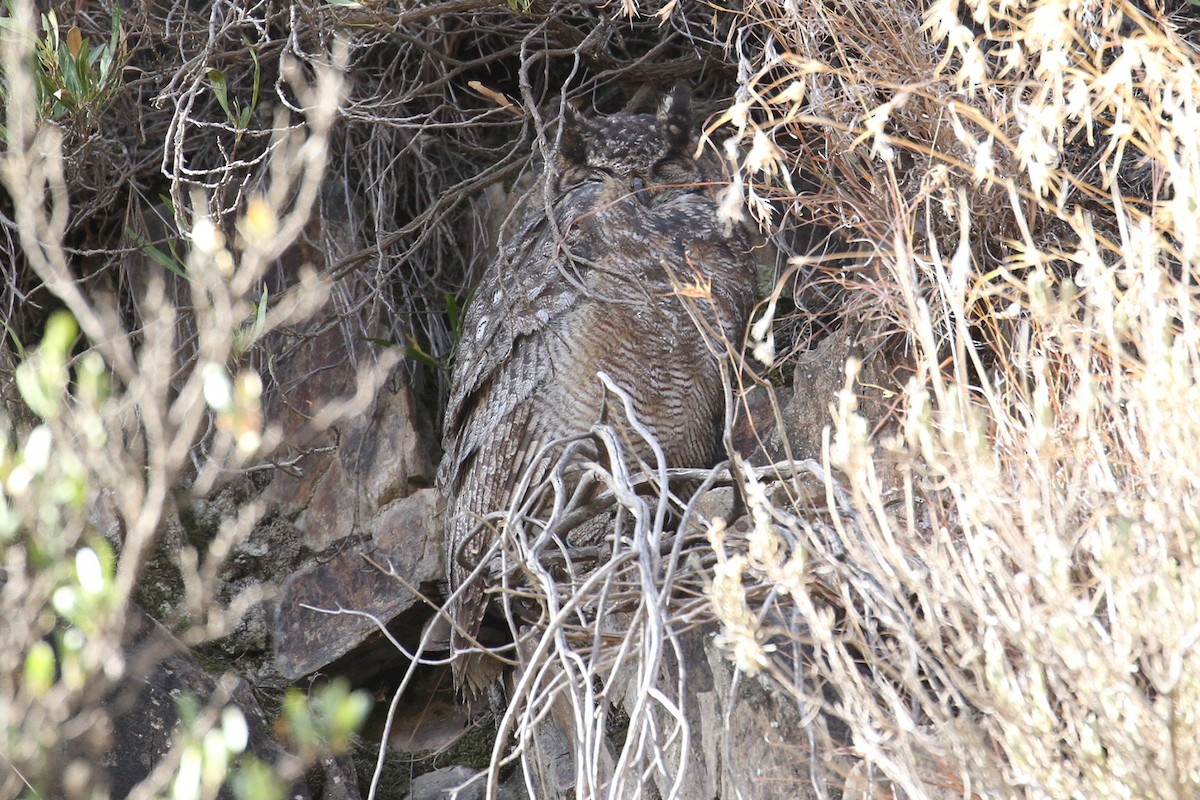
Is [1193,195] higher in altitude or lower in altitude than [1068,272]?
higher

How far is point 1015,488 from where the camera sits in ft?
5.27

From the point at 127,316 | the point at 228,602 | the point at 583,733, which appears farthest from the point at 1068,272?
the point at 127,316

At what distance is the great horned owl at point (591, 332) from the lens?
2.82 m

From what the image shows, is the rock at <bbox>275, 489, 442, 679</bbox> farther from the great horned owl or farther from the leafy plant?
the leafy plant

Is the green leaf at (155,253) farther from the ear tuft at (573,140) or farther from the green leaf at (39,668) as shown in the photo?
the green leaf at (39,668)

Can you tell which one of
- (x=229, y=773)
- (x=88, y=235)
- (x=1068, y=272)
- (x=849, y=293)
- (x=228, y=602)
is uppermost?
(x=1068, y=272)

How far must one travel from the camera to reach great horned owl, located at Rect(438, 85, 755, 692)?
9.27 ft

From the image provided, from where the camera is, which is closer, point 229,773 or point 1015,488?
point 1015,488

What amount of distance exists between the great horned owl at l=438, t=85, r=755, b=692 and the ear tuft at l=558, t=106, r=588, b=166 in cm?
2

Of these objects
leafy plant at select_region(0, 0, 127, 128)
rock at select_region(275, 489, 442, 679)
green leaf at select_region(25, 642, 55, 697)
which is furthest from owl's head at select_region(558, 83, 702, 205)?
green leaf at select_region(25, 642, 55, 697)

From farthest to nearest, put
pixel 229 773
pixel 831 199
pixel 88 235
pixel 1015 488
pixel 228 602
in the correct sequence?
pixel 88 235 < pixel 228 602 < pixel 831 199 < pixel 229 773 < pixel 1015 488

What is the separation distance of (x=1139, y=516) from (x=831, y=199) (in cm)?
124

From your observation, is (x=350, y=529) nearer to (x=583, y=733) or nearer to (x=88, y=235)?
(x=88, y=235)

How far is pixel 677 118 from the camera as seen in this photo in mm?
3123
